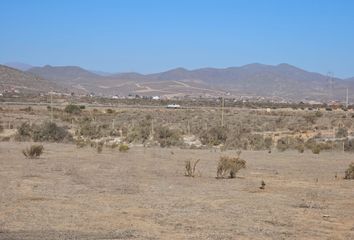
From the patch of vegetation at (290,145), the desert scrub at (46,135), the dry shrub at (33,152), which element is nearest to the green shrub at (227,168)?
the dry shrub at (33,152)

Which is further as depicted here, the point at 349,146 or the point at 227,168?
the point at 349,146

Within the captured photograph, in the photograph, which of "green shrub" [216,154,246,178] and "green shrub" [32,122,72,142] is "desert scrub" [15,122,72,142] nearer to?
"green shrub" [32,122,72,142]

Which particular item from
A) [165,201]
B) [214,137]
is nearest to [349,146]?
[214,137]

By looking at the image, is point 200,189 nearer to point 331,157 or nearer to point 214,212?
point 214,212

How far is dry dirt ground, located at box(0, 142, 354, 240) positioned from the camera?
14.5m

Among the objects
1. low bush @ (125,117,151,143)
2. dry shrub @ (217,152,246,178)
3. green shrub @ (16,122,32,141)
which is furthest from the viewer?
low bush @ (125,117,151,143)

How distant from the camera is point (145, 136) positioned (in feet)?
176

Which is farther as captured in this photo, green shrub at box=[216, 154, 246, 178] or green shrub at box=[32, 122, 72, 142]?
green shrub at box=[32, 122, 72, 142]

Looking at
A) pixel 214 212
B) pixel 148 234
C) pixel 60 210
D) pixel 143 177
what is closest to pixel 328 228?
pixel 214 212

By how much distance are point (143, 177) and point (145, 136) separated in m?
28.3

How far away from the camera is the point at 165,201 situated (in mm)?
18953

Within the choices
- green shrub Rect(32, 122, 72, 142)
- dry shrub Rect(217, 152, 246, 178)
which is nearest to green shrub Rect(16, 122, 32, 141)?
green shrub Rect(32, 122, 72, 142)

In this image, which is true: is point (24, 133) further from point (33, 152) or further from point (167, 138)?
point (33, 152)

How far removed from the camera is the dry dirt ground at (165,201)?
573 inches
